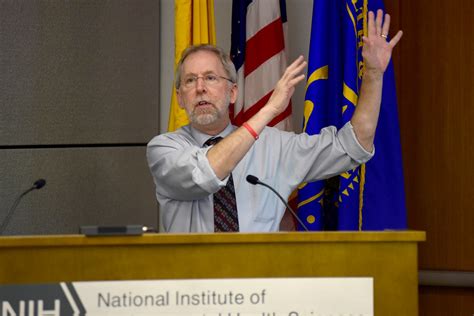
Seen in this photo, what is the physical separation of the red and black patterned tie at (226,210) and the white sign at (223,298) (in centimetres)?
113

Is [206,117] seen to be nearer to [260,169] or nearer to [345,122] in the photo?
[260,169]

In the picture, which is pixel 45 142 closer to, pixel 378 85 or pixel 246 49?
pixel 246 49

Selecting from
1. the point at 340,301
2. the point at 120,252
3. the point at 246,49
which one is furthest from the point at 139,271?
the point at 246,49

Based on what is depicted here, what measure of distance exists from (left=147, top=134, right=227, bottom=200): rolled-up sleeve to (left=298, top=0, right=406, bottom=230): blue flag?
0.81 metres

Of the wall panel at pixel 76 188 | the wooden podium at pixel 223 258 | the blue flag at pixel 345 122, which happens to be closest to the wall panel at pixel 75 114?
the wall panel at pixel 76 188

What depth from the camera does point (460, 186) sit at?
160 inches

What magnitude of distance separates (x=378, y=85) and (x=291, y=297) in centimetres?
135

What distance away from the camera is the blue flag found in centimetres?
385

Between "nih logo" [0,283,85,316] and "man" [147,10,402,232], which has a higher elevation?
"man" [147,10,402,232]

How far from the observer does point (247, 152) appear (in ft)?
10.5

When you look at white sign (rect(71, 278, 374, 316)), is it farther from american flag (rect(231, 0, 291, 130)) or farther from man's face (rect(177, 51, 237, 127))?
american flag (rect(231, 0, 291, 130))

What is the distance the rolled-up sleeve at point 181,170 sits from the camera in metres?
3.00

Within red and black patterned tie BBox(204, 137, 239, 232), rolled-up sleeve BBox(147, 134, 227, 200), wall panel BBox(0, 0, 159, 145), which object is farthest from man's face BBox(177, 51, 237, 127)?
wall panel BBox(0, 0, 159, 145)

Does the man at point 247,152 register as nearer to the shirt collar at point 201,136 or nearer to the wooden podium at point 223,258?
the shirt collar at point 201,136
